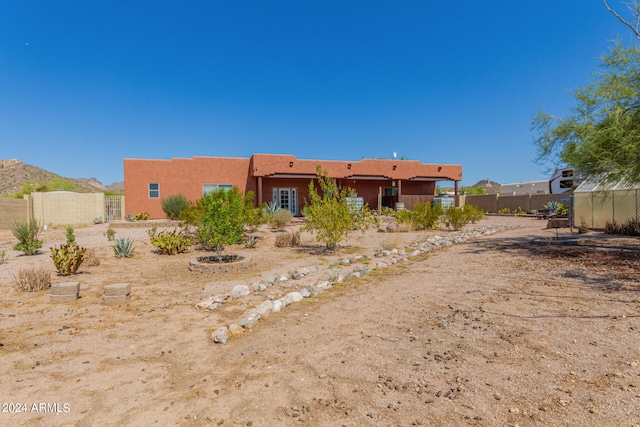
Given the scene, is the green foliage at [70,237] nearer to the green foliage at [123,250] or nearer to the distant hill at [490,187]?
the green foliage at [123,250]

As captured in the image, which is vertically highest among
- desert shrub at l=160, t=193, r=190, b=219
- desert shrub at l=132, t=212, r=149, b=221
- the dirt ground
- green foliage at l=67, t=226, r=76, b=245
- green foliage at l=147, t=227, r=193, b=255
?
desert shrub at l=160, t=193, r=190, b=219

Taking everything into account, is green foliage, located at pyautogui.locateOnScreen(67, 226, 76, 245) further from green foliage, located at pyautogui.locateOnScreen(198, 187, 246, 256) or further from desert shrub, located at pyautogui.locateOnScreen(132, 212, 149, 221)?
desert shrub, located at pyautogui.locateOnScreen(132, 212, 149, 221)

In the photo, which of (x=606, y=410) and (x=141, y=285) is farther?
(x=141, y=285)

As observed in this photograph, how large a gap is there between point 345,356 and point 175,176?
73.9 ft

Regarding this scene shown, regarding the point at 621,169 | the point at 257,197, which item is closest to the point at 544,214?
the point at 621,169

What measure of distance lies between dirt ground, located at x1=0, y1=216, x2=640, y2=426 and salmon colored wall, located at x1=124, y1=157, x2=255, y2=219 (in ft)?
56.5

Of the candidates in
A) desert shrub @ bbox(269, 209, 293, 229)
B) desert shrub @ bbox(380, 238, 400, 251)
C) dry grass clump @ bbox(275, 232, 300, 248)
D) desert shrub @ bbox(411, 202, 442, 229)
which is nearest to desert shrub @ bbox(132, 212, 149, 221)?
desert shrub @ bbox(269, 209, 293, 229)

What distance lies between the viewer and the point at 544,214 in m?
24.6

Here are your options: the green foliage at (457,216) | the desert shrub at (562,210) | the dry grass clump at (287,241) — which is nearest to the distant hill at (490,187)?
the desert shrub at (562,210)

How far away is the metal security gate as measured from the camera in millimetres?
23062

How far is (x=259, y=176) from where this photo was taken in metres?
23.3

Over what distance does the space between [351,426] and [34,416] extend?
2.42 m

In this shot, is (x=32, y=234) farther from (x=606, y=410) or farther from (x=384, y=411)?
(x=606, y=410)

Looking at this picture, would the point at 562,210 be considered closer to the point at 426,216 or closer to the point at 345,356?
the point at 426,216
